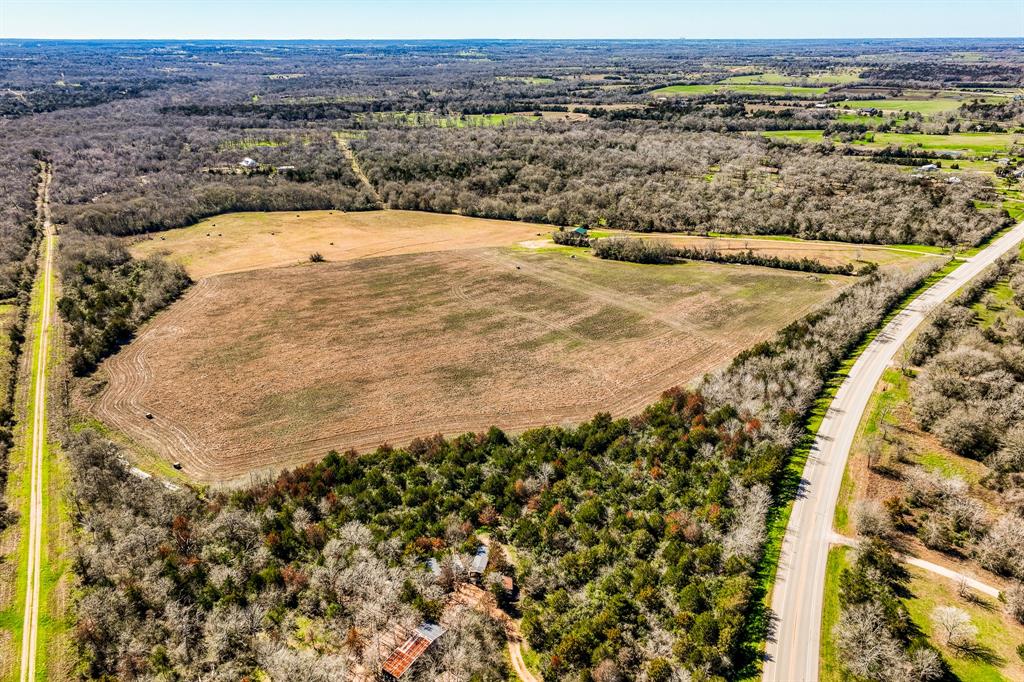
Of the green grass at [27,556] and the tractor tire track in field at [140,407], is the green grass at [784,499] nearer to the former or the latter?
the green grass at [27,556]

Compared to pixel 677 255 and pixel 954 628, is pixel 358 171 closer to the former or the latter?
pixel 677 255

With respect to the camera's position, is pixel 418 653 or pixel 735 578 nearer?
pixel 418 653

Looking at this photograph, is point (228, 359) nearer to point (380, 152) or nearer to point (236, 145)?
point (380, 152)

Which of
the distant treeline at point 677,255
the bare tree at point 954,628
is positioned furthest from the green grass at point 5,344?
the distant treeline at point 677,255

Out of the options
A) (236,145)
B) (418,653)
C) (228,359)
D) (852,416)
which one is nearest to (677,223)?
(852,416)

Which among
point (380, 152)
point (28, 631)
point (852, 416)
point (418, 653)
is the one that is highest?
point (380, 152)
